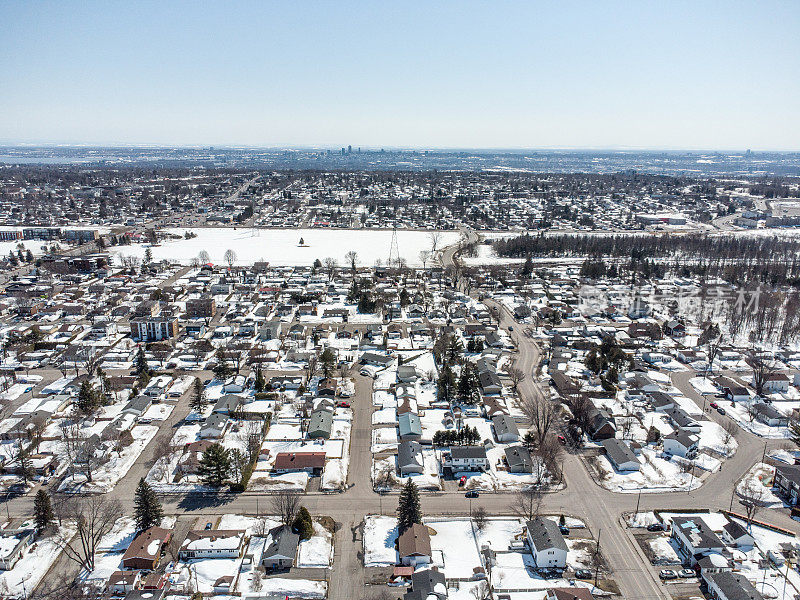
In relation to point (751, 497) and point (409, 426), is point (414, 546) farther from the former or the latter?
point (751, 497)

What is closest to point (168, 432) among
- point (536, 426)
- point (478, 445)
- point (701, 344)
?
point (478, 445)

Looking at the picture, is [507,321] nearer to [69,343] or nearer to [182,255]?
[69,343]

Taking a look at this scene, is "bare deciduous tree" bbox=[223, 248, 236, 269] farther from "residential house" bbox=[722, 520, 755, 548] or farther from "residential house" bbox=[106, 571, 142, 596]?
"residential house" bbox=[722, 520, 755, 548]

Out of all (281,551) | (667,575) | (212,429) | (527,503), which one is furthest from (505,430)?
(212,429)

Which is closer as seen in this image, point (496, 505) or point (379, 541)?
point (379, 541)

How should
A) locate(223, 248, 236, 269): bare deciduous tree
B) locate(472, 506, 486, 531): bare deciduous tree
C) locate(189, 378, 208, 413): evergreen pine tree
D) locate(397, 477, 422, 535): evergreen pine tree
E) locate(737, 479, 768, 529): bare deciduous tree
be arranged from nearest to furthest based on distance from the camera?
locate(397, 477, 422, 535): evergreen pine tree, locate(472, 506, 486, 531): bare deciduous tree, locate(737, 479, 768, 529): bare deciduous tree, locate(189, 378, 208, 413): evergreen pine tree, locate(223, 248, 236, 269): bare deciduous tree

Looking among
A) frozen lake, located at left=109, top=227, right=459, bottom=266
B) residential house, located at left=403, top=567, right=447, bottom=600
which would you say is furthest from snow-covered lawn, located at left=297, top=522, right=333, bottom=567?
frozen lake, located at left=109, top=227, right=459, bottom=266
